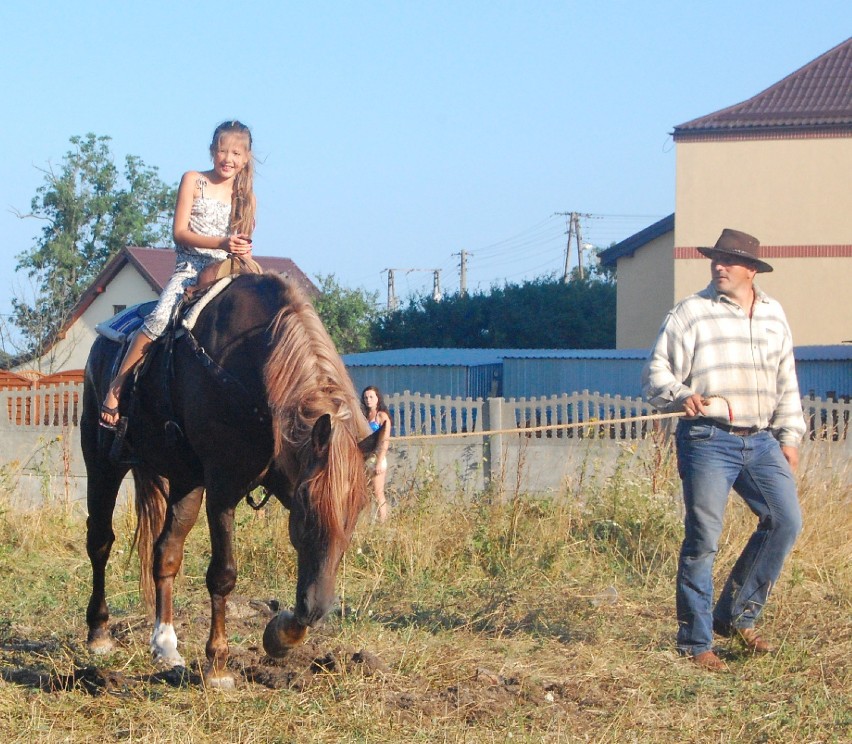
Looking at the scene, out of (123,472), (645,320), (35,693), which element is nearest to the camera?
(35,693)

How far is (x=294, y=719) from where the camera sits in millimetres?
3928

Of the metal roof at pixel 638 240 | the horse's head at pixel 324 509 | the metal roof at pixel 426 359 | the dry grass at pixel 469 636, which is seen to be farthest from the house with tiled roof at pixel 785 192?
the horse's head at pixel 324 509

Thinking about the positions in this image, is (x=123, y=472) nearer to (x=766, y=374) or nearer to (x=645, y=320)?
(x=766, y=374)

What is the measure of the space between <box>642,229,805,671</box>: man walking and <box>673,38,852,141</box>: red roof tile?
82.4ft

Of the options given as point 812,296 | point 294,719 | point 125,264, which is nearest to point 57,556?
point 294,719

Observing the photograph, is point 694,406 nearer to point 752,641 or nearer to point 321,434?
point 752,641

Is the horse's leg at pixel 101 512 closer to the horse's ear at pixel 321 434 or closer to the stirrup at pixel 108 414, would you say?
the stirrup at pixel 108 414

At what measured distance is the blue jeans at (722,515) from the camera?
4.99m

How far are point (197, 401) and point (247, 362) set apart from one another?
12.2 inches

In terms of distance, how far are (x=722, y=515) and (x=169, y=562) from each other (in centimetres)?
260

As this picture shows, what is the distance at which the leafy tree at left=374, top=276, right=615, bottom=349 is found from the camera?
4394 cm

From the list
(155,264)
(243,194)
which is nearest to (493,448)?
(243,194)

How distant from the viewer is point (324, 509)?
380cm

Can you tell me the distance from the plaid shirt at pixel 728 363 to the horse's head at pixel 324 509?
5.97 feet
